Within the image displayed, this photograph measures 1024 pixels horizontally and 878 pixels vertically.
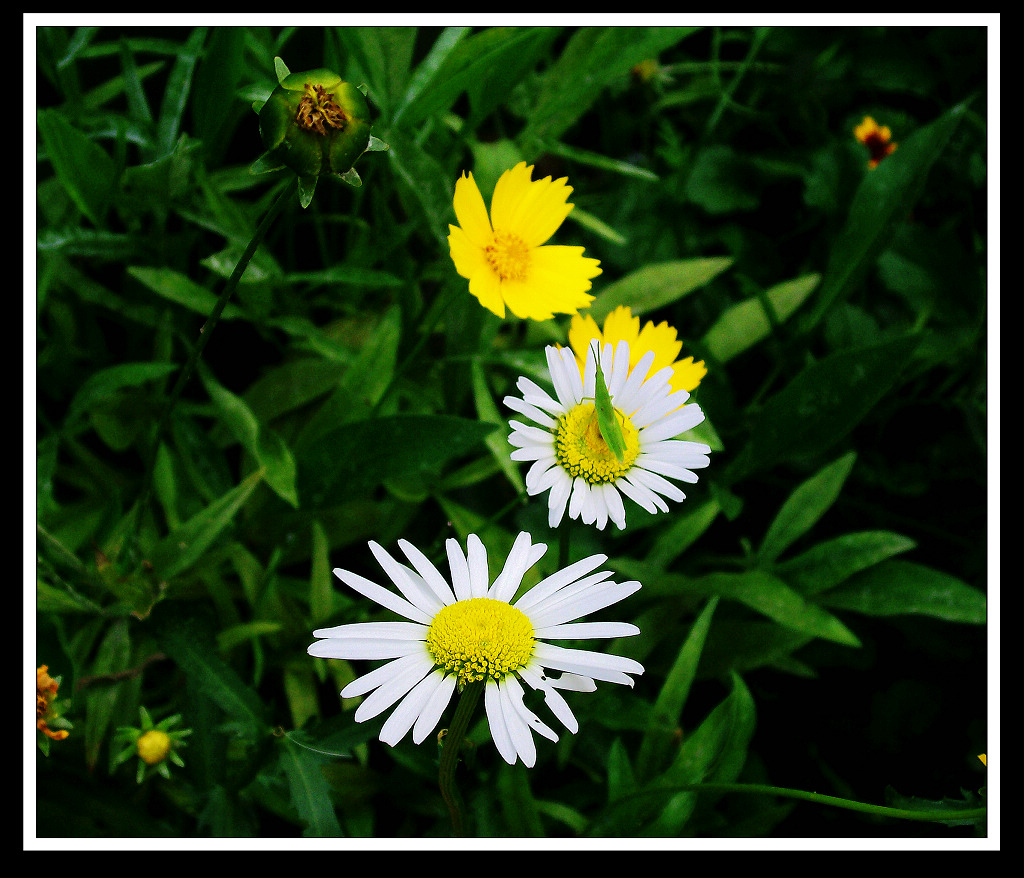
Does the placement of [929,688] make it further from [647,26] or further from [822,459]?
[647,26]

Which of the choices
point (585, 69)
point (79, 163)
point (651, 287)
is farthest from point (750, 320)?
point (79, 163)

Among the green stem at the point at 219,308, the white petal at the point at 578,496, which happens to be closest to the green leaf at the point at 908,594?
the white petal at the point at 578,496

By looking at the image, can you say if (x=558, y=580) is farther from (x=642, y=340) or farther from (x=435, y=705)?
(x=642, y=340)

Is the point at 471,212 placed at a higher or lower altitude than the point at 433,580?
higher

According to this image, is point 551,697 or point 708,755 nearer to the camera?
point 551,697

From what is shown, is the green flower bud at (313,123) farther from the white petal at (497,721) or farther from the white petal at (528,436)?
the white petal at (497,721)

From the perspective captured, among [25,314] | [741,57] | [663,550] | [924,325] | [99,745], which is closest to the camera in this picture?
[25,314]

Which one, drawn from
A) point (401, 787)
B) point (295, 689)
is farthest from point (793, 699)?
point (295, 689)
